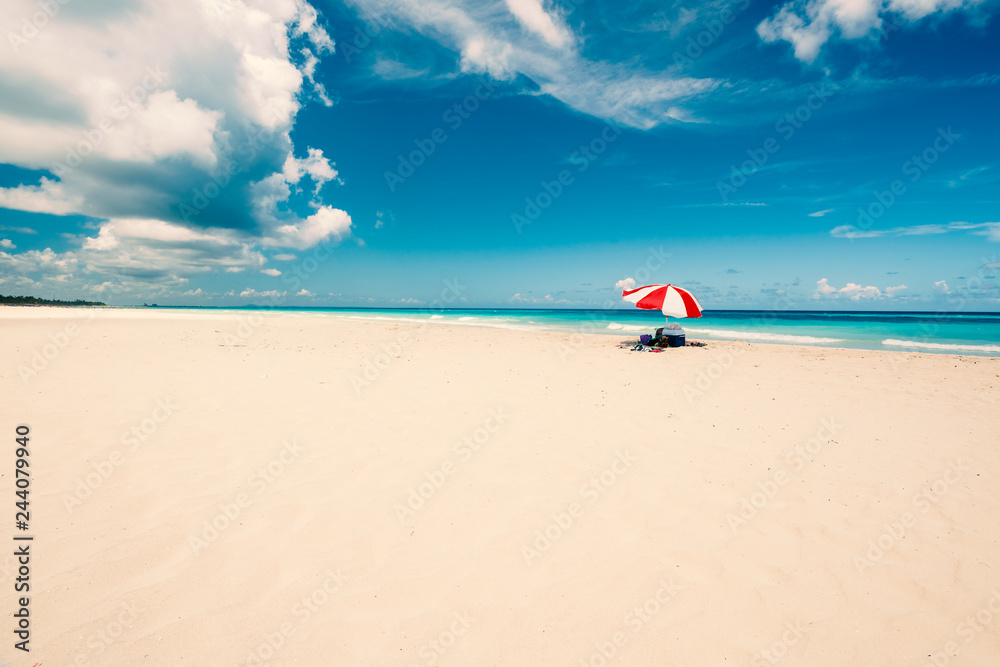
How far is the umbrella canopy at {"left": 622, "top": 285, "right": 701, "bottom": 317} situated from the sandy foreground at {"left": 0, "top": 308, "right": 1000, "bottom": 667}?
23.9ft

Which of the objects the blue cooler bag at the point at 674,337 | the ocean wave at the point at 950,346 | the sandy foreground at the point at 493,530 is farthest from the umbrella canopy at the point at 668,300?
the ocean wave at the point at 950,346

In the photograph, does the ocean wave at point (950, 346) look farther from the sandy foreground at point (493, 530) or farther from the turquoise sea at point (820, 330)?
the sandy foreground at point (493, 530)

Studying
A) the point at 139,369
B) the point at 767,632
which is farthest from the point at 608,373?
the point at 139,369

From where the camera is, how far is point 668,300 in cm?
1459

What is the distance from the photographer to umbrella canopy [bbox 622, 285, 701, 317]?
14266 millimetres

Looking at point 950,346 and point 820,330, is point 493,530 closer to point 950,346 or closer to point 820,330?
point 950,346

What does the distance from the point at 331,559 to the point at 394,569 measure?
0.51 m

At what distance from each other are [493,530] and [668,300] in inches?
515

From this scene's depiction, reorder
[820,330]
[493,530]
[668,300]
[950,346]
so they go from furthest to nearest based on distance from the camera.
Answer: [820,330], [950,346], [668,300], [493,530]

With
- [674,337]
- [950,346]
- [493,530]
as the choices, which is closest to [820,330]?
[950,346]

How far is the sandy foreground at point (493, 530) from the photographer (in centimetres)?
244

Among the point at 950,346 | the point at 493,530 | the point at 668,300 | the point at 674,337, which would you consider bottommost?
the point at 493,530

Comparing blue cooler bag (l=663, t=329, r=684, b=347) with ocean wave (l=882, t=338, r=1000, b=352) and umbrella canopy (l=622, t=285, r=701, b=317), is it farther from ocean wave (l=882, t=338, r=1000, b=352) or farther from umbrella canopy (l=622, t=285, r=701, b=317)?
ocean wave (l=882, t=338, r=1000, b=352)

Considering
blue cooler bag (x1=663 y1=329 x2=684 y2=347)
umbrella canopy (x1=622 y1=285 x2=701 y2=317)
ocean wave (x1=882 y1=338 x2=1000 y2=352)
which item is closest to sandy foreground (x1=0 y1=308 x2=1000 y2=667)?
umbrella canopy (x1=622 y1=285 x2=701 y2=317)
